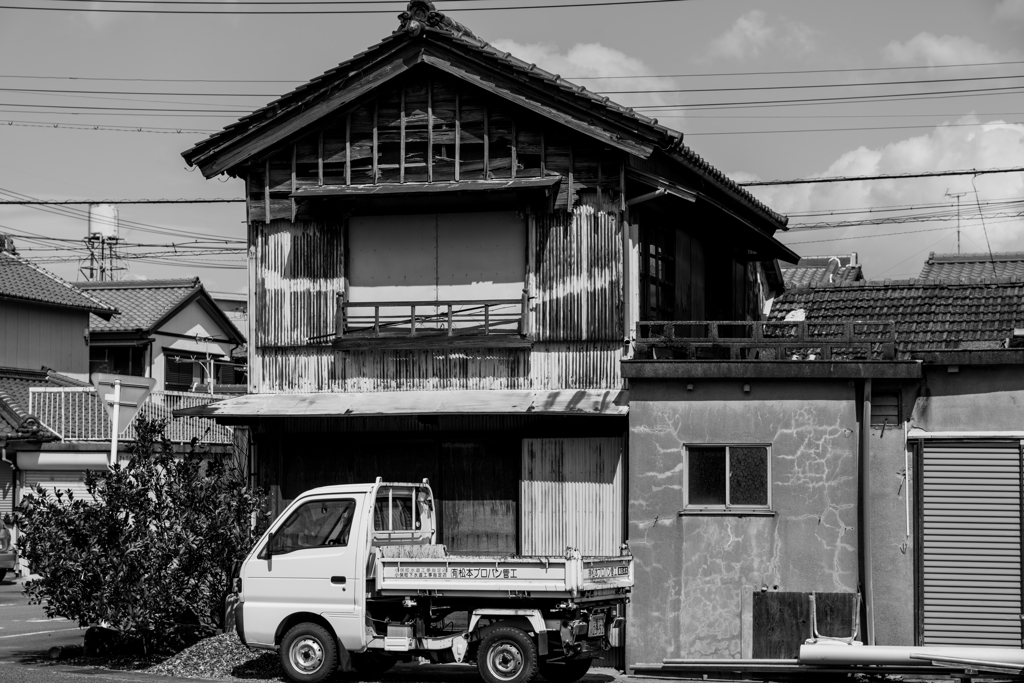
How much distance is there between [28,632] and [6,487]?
1209cm

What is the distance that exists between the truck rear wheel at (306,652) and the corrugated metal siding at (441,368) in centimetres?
502

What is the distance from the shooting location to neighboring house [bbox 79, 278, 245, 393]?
40656 mm

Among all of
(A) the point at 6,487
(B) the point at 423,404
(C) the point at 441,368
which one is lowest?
(A) the point at 6,487

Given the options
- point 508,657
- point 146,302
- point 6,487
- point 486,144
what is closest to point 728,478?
point 508,657

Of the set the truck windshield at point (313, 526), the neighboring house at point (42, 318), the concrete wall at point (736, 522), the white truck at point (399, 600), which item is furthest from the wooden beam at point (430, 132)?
the neighboring house at point (42, 318)

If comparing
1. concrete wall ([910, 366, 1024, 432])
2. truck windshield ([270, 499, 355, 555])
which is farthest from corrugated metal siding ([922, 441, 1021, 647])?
truck windshield ([270, 499, 355, 555])

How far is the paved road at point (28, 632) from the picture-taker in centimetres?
1725

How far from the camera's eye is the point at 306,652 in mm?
14375

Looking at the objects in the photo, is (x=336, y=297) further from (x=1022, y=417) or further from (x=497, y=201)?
(x=1022, y=417)

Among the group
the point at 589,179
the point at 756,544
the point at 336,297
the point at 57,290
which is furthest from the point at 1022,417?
the point at 57,290

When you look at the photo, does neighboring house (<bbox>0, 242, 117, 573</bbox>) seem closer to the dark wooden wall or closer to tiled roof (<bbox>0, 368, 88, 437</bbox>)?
tiled roof (<bbox>0, 368, 88, 437</bbox>)

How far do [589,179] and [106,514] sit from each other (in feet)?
26.7

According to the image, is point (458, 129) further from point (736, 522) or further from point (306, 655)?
point (306, 655)

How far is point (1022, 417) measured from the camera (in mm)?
15781
